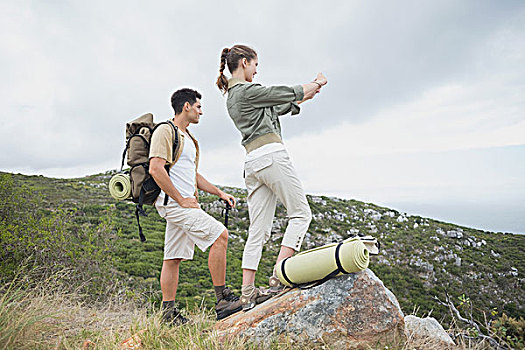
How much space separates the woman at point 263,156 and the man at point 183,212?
31 centimetres

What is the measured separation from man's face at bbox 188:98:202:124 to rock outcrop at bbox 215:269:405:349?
7.19 ft

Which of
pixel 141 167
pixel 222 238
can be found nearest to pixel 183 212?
pixel 222 238

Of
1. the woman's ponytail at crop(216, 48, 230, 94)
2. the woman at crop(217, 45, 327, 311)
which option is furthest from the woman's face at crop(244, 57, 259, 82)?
the woman's ponytail at crop(216, 48, 230, 94)

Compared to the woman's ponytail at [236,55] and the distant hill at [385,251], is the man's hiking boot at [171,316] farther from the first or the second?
the distant hill at [385,251]

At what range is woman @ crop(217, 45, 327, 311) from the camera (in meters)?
3.60

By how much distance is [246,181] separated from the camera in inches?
154

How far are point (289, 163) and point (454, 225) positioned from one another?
2034 centimetres

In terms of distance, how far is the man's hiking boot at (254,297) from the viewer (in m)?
3.84

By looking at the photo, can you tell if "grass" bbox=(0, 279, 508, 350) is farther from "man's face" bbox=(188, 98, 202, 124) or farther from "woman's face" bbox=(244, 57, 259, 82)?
"woman's face" bbox=(244, 57, 259, 82)

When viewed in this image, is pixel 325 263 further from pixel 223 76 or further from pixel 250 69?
pixel 223 76

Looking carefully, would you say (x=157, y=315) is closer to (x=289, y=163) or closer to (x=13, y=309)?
(x=13, y=309)

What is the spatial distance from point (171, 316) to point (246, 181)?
167 centimetres

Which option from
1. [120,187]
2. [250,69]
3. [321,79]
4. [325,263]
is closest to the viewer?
[325,263]

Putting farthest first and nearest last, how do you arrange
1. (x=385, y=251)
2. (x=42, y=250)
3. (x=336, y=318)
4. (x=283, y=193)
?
1. (x=385, y=251)
2. (x=42, y=250)
3. (x=283, y=193)
4. (x=336, y=318)
